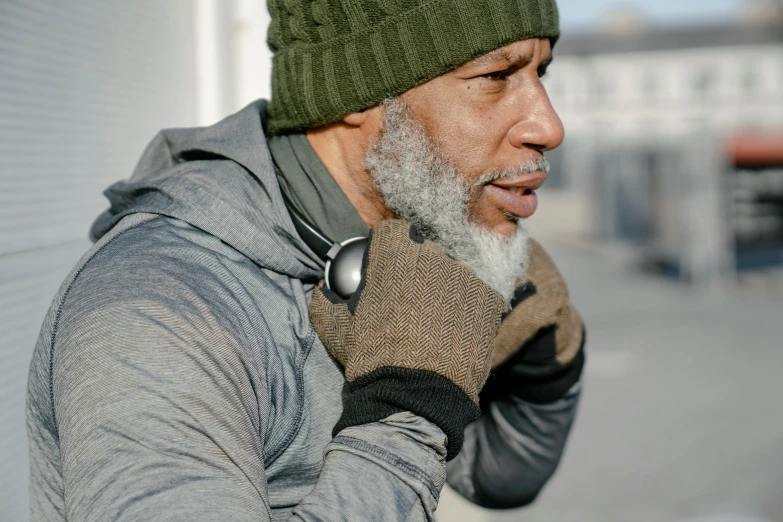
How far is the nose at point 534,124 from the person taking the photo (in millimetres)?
1841

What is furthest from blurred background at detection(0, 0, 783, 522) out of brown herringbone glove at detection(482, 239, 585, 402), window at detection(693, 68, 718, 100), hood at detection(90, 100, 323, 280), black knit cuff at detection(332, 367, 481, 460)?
window at detection(693, 68, 718, 100)

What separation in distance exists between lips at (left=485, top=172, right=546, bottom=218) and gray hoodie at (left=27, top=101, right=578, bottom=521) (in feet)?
1.56

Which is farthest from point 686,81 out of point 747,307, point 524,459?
point 524,459

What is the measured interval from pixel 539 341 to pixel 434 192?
55cm

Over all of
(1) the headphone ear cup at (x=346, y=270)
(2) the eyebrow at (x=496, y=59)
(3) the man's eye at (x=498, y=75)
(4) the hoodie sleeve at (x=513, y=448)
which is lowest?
(4) the hoodie sleeve at (x=513, y=448)

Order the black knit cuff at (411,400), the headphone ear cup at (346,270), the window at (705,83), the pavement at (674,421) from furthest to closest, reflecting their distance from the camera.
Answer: the window at (705,83)
the pavement at (674,421)
the headphone ear cup at (346,270)
the black knit cuff at (411,400)

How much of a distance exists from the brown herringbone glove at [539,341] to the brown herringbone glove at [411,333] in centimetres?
42

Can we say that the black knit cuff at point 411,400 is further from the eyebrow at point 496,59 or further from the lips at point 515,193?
the eyebrow at point 496,59

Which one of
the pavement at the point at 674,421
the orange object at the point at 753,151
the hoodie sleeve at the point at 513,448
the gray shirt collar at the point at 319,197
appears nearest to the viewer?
the gray shirt collar at the point at 319,197

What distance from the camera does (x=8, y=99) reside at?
199 centimetres

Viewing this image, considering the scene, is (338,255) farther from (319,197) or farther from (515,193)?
(515,193)

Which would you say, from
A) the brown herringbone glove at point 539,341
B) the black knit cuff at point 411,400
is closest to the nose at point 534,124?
the brown herringbone glove at point 539,341

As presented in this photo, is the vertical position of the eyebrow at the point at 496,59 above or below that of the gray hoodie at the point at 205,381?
above

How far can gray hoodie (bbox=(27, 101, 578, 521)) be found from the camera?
1185mm
